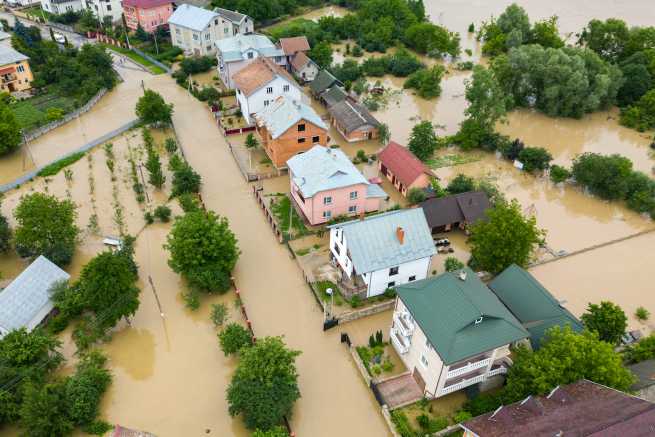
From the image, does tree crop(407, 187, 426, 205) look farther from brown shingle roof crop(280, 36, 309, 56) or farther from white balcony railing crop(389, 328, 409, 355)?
brown shingle roof crop(280, 36, 309, 56)

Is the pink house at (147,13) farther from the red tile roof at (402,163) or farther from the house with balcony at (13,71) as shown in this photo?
the red tile roof at (402,163)

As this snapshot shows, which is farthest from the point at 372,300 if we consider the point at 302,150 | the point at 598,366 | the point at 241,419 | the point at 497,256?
the point at 302,150

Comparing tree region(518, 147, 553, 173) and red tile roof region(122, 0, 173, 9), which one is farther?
red tile roof region(122, 0, 173, 9)

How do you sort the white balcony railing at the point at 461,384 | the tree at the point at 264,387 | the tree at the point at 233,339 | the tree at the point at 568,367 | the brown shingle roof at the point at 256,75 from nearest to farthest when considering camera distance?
the tree at the point at 568,367, the tree at the point at 264,387, the white balcony railing at the point at 461,384, the tree at the point at 233,339, the brown shingle roof at the point at 256,75

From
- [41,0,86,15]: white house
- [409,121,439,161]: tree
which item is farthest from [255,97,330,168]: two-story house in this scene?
[41,0,86,15]: white house

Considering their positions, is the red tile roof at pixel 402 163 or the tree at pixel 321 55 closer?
the red tile roof at pixel 402 163

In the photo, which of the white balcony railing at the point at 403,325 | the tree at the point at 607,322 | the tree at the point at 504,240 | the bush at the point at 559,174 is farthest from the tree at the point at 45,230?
the bush at the point at 559,174
